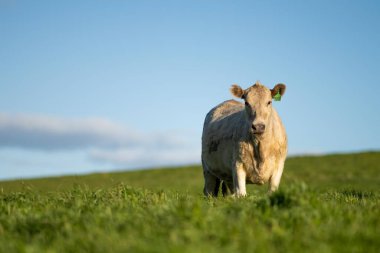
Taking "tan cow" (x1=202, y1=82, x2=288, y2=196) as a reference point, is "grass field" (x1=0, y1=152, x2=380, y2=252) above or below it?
below

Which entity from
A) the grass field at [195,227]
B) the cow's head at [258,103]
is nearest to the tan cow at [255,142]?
the cow's head at [258,103]

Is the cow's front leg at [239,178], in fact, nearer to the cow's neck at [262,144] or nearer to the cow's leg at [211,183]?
the cow's neck at [262,144]

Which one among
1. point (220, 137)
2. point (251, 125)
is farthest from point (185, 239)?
point (220, 137)

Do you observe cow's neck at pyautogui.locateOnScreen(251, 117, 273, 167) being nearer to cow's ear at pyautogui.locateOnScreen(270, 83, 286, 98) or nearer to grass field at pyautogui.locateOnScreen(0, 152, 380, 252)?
cow's ear at pyautogui.locateOnScreen(270, 83, 286, 98)

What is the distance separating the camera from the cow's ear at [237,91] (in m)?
12.0

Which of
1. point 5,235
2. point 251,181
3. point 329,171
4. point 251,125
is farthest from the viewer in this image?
point 329,171

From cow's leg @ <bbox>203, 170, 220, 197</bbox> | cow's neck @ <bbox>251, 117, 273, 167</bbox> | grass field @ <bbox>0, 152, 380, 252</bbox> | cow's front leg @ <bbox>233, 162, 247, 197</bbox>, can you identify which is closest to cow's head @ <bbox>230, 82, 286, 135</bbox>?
cow's neck @ <bbox>251, 117, 273, 167</bbox>

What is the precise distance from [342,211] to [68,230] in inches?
132

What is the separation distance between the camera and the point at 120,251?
16.8ft

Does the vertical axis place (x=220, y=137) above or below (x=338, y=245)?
above

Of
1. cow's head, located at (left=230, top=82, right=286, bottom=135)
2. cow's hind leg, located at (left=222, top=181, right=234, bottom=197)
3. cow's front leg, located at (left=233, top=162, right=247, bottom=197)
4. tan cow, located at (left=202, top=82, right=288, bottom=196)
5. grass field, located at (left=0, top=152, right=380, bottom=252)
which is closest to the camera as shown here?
grass field, located at (left=0, top=152, right=380, bottom=252)

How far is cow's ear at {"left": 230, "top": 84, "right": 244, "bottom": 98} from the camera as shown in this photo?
39.3ft

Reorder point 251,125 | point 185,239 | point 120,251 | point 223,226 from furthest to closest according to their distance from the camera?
point 251,125
point 223,226
point 185,239
point 120,251

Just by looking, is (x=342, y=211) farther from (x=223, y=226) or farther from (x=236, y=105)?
(x=236, y=105)
